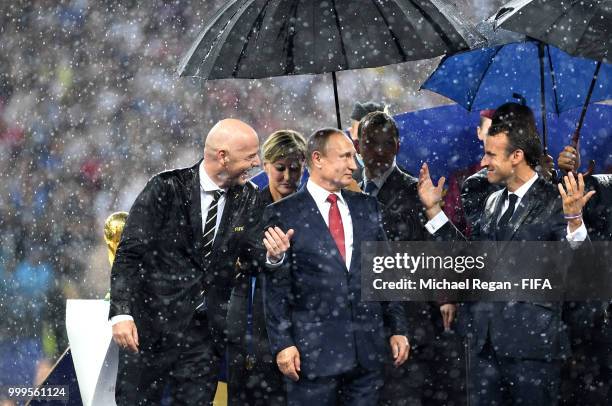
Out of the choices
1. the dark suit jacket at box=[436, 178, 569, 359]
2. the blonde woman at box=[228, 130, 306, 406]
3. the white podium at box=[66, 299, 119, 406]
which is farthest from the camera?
the white podium at box=[66, 299, 119, 406]

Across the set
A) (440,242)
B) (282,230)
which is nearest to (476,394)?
(440,242)

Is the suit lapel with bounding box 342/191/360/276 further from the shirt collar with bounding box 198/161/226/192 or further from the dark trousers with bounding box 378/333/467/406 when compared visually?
the dark trousers with bounding box 378/333/467/406

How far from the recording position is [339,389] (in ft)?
16.1

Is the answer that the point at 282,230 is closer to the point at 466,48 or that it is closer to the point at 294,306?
the point at 294,306

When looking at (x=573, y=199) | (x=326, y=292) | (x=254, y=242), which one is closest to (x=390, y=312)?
(x=326, y=292)

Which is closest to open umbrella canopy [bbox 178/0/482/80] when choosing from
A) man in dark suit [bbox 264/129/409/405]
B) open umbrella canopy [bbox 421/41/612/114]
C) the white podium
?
man in dark suit [bbox 264/129/409/405]

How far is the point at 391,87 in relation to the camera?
1292cm

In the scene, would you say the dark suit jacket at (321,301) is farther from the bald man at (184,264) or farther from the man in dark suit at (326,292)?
the bald man at (184,264)

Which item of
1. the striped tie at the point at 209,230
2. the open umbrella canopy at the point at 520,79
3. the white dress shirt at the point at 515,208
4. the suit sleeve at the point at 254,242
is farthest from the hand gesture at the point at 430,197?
the open umbrella canopy at the point at 520,79

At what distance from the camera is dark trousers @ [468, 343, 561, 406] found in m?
4.95

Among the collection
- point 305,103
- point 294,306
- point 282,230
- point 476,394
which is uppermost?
point 305,103

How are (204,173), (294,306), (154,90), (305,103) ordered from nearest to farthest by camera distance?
1. (294,306)
2. (204,173)
3. (154,90)
4. (305,103)

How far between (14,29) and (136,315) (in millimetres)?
6406

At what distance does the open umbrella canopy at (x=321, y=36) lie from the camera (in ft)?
16.6
